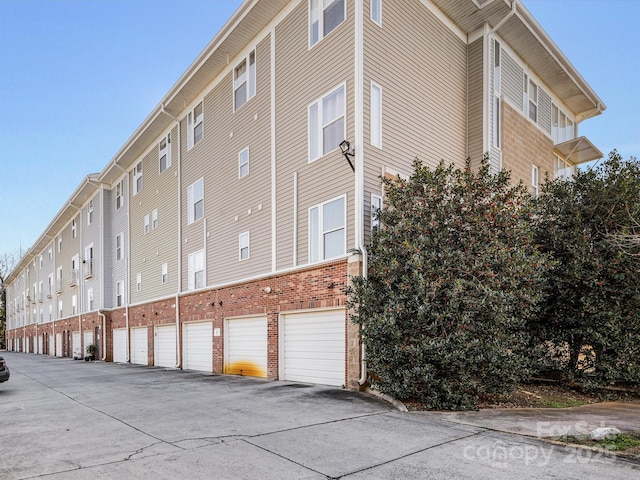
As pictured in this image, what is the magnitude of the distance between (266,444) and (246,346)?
8039mm

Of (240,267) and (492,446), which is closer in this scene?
(492,446)

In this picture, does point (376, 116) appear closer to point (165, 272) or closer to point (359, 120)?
point (359, 120)

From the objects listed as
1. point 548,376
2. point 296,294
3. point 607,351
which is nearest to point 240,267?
point 296,294

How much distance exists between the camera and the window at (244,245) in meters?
13.9

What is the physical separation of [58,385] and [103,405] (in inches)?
195

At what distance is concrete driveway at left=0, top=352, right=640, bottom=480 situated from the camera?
4.60 m

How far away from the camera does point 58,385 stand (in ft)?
41.0

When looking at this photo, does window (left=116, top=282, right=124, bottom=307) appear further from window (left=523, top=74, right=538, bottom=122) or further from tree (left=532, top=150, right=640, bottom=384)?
window (left=523, top=74, right=538, bottom=122)

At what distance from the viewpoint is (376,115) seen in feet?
35.7

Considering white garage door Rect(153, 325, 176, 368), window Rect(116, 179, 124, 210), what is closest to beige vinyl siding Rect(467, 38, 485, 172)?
white garage door Rect(153, 325, 176, 368)

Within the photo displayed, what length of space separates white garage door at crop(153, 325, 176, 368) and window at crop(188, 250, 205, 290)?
213 centimetres

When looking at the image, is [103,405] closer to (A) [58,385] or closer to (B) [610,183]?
(A) [58,385]

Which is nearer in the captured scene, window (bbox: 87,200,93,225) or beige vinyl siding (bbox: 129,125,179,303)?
beige vinyl siding (bbox: 129,125,179,303)

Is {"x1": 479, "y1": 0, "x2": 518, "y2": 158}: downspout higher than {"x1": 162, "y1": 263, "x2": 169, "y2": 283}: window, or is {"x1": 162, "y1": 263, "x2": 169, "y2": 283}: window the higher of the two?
{"x1": 479, "y1": 0, "x2": 518, "y2": 158}: downspout
